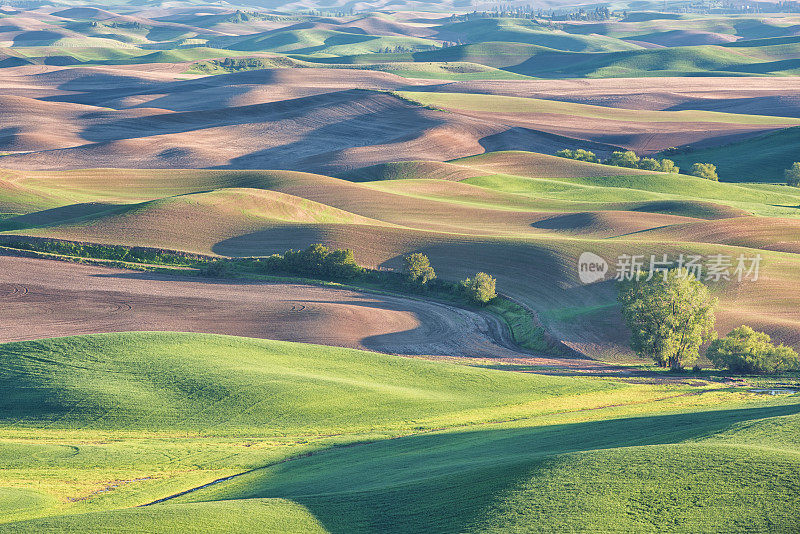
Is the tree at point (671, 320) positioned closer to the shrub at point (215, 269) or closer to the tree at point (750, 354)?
the tree at point (750, 354)

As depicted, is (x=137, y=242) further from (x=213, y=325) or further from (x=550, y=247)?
(x=550, y=247)

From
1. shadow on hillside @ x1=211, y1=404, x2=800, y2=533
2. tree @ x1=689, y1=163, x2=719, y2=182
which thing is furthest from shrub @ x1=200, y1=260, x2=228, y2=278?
tree @ x1=689, y1=163, x2=719, y2=182

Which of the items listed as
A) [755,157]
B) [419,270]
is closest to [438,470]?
[419,270]

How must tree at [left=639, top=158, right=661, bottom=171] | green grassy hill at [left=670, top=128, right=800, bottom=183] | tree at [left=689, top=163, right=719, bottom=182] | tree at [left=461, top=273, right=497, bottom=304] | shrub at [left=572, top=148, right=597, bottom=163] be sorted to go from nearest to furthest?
tree at [left=461, top=273, right=497, bottom=304] < tree at [left=689, top=163, right=719, bottom=182] < tree at [left=639, top=158, right=661, bottom=171] < green grassy hill at [left=670, top=128, right=800, bottom=183] < shrub at [left=572, top=148, right=597, bottom=163]

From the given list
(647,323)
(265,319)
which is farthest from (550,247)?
(265,319)

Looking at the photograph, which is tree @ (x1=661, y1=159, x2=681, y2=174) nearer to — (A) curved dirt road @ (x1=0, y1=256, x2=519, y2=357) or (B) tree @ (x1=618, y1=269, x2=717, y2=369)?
(A) curved dirt road @ (x1=0, y1=256, x2=519, y2=357)

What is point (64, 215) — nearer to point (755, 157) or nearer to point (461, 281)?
point (461, 281)

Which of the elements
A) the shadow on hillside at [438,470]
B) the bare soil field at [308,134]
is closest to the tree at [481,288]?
the shadow on hillside at [438,470]
